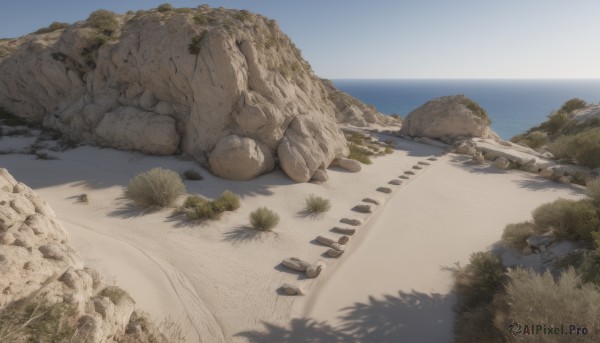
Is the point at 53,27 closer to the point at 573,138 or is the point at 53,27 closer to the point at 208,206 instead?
the point at 208,206

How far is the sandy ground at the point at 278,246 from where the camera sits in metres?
5.93

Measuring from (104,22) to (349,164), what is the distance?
14745 millimetres

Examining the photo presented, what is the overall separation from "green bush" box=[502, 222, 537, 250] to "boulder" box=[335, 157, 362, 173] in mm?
7122

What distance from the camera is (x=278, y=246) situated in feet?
27.7

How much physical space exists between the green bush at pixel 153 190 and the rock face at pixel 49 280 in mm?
4105

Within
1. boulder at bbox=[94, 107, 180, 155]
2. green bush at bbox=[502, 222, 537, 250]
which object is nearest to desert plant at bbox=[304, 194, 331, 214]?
green bush at bbox=[502, 222, 537, 250]

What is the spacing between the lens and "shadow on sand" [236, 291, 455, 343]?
5.57 metres

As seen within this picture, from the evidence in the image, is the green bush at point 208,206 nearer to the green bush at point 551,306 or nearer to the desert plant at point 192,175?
the desert plant at point 192,175

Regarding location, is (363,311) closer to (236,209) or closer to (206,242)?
(206,242)

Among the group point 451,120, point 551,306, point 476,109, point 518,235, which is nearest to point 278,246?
point 551,306

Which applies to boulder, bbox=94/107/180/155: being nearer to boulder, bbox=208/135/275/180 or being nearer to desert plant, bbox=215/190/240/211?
boulder, bbox=208/135/275/180

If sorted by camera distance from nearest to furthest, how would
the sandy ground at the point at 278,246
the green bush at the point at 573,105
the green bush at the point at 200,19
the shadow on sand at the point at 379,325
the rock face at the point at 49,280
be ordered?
the rock face at the point at 49,280 → the shadow on sand at the point at 379,325 → the sandy ground at the point at 278,246 → the green bush at the point at 200,19 → the green bush at the point at 573,105

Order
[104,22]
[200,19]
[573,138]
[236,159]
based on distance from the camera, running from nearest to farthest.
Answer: [236,159] < [200,19] < [573,138] < [104,22]

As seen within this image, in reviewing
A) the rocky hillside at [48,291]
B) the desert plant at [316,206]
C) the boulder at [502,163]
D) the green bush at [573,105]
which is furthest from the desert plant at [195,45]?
the green bush at [573,105]
